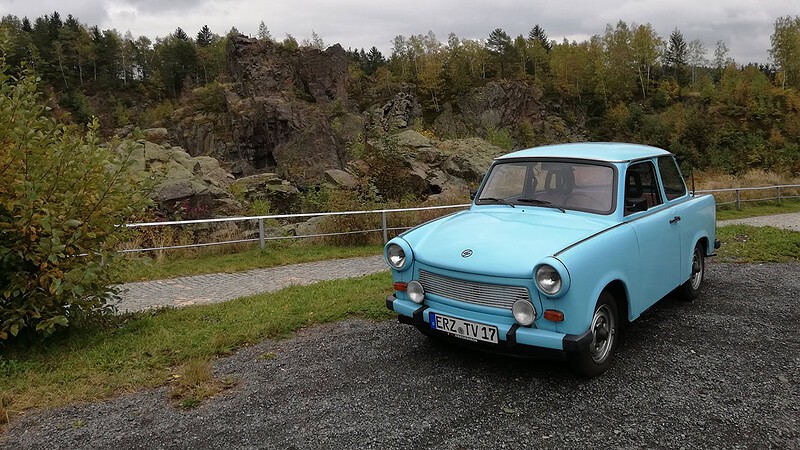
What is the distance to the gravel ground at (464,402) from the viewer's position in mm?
3248

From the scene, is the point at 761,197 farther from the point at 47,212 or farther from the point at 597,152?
the point at 47,212

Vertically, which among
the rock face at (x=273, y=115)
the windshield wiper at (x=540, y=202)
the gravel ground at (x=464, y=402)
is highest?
the rock face at (x=273, y=115)

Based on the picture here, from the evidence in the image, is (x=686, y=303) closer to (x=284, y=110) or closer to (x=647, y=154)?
(x=647, y=154)

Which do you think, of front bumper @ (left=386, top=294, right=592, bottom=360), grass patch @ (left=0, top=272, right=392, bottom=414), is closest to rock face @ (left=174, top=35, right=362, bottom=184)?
grass patch @ (left=0, top=272, right=392, bottom=414)

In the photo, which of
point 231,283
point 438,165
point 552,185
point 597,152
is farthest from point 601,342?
point 438,165

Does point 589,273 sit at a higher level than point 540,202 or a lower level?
lower

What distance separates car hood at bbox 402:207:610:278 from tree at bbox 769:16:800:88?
8089 centimetres

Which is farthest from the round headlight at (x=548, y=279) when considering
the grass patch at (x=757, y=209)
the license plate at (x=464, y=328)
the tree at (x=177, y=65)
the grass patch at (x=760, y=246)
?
the tree at (x=177, y=65)

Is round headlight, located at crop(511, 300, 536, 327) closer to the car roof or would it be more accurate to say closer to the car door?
the car door

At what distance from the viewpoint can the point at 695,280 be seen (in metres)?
6.33

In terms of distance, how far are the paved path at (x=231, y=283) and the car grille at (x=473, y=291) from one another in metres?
3.97

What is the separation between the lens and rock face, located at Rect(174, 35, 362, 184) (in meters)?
53.9

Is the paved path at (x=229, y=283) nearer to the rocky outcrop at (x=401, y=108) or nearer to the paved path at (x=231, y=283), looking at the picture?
the paved path at (x=231, y=283)

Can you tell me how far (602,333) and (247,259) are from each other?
25.0 feet
